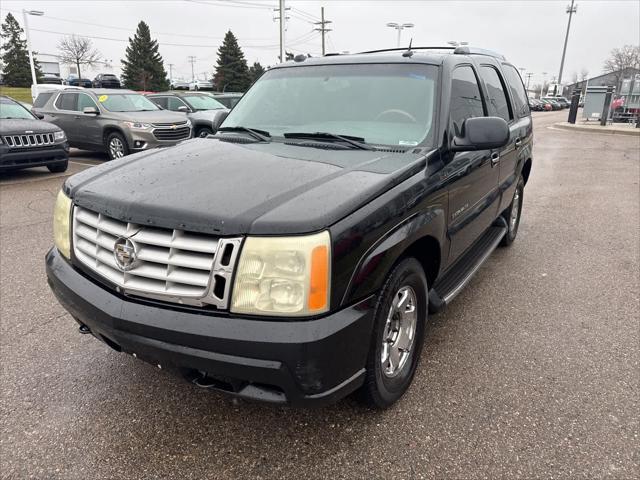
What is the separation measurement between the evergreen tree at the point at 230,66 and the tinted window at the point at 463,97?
56.9m

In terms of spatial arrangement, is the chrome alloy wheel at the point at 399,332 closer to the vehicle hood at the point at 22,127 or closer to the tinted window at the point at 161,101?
the vehicle hood at the point at 22,127

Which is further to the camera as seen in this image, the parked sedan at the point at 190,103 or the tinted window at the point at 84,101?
the parked sedan at the point at 190,103

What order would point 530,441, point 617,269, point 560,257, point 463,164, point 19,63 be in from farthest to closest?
point 19,63
point 560,257
point 617,269
point 463,164
point 530,441

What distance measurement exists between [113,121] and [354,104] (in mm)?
9095

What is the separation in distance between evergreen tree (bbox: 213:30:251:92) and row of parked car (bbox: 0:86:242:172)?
153ft

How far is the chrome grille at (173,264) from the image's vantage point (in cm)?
194

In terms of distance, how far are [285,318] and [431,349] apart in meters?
1.72

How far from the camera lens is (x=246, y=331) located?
1912 millimetres

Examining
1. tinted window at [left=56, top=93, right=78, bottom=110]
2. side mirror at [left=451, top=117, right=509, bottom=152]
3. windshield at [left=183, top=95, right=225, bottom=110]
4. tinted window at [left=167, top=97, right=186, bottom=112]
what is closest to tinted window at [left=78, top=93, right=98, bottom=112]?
tinted window at [left=56, top=93, right=78, bottom=110]

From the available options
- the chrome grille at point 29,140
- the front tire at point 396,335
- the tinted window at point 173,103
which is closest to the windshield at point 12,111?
the chrome grille at point 29,140

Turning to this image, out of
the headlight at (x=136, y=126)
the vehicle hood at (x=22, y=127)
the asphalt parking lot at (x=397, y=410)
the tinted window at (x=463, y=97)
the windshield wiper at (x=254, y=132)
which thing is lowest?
the asphalt parking lot at (x=397, y=410)

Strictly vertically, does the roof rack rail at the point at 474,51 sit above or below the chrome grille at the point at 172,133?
above

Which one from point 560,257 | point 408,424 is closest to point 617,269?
point 560,257

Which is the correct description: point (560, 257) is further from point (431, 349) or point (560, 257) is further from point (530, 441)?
point (530, 441)
